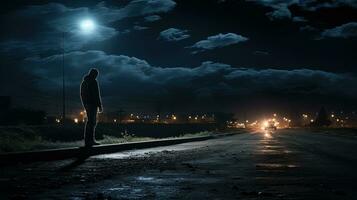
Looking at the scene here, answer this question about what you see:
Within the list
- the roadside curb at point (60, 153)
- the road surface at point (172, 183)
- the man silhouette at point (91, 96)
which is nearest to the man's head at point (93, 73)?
the man silhouette at point (91, 96)

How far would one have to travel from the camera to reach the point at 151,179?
980 centimetres

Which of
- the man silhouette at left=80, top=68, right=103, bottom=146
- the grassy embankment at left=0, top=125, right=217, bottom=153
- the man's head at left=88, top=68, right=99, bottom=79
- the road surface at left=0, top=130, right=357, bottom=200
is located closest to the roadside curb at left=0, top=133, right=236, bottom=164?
the road surface at left=0, top=130, right=357, bottom=200

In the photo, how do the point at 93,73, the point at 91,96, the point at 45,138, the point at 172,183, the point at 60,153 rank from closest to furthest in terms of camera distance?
the point at 172,183 → the point at 60,153 → the point at 91,96 → the point at 93,73 → the point at 45,138

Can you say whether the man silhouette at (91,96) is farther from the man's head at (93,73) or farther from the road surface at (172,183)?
the road surface at (172,183)

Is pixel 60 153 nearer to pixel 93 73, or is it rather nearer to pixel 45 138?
pixel 93 73

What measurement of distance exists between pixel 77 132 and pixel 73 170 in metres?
32.9

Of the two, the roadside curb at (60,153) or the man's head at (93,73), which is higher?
the man's head at (93,73)

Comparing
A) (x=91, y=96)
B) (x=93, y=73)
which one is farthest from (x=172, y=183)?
(x=93, y=73)

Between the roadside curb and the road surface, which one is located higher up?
the roadside curb

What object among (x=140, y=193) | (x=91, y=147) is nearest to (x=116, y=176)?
(x=140, y=193)

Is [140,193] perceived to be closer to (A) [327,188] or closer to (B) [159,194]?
(B) [159,194]

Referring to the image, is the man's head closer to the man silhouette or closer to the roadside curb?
the man silhouette

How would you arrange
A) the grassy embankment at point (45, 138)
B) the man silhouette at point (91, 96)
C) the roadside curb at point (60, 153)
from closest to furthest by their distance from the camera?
the roadside curb at point (60, 153) < the man silhouette at point (91, 96) < the grassy embankment at point (45, 138)

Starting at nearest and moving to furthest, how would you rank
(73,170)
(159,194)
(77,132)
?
(159,194), (73,170), (77,132)
